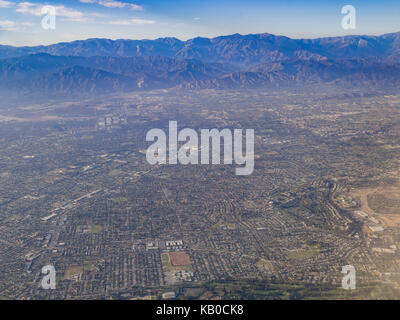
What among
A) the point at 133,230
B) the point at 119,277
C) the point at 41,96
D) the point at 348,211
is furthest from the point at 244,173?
the point at 41,96

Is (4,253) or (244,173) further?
(244,173)

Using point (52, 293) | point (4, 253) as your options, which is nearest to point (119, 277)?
point (52, 293)

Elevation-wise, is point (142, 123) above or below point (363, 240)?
above

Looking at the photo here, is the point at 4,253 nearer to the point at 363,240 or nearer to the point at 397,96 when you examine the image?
the point at 363,240

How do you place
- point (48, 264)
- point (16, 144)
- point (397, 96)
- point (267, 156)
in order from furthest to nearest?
point (397, 96) → point (16, 144) → point (267, 156) → point (48, 264)

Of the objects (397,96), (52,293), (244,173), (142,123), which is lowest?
(52,293)

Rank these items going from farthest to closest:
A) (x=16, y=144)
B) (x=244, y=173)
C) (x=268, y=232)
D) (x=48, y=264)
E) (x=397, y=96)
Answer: (x=397, y=96)
(x=16, y=144)
(x=244, y=173)
(x=268, y=232)
(x=48, y=264)

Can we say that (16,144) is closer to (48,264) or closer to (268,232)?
(48,264)

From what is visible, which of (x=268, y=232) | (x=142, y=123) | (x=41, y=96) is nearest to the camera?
(x=268, y=232)

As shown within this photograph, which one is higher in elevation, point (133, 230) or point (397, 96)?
point (397, 96)
